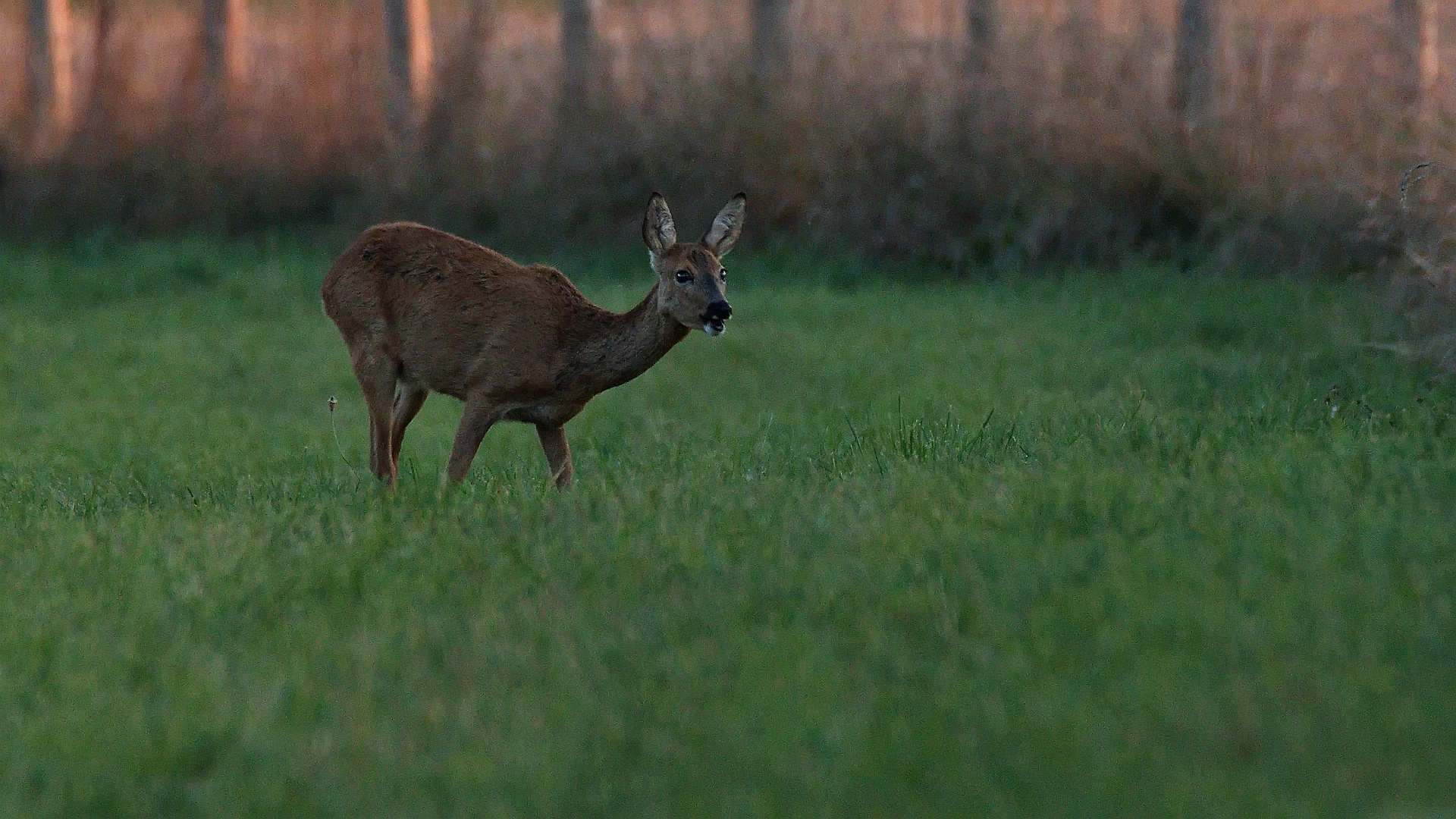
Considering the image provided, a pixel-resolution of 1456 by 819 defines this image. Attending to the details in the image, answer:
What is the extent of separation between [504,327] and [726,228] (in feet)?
3.63

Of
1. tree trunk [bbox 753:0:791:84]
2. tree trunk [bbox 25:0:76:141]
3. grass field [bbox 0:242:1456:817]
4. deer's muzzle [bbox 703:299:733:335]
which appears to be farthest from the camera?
tree trunk [bbox 25:0:76:141]

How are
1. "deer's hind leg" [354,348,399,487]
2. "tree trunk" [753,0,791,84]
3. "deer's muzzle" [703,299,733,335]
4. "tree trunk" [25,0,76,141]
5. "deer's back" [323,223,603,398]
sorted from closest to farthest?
"deer's muzzle" [703,299,733,335], "deer's back" [323,223,603,398], "deer's hind leg" [354,348,399,487], "tree trunk" [753,0,791,84], "tree trunk" [25,0,76,141]

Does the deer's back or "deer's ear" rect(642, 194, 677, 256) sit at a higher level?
"deer's ear" rect(642, 194, 677, 256)

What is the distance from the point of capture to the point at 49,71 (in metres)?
20.0

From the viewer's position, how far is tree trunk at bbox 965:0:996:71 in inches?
Result: 651

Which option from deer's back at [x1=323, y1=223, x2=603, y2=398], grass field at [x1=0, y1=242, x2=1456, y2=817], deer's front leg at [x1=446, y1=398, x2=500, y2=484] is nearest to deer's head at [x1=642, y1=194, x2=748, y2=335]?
deer's back at [x1=323, y1=223, x2=603, y2=398]

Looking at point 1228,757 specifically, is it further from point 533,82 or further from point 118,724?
point 533,82

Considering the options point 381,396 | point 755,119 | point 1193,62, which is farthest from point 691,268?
point 755,119

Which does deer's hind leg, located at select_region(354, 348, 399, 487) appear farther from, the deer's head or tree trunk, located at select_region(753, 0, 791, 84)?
tree trunk, located at select_region(753, 0, 791, 84)

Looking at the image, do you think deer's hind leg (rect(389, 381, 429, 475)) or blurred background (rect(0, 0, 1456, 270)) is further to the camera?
blurred background (rect(0, 0, 1456, 270))

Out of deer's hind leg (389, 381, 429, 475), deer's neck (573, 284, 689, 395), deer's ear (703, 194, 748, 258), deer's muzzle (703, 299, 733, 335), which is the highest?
deer's ear (703, 194, 748, 258)

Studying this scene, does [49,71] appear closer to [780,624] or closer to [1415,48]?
[1415,48]

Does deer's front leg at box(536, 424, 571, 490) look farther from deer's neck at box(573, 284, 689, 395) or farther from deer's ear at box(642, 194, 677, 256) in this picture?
deer's ear at box(642, 194, 677, 256)

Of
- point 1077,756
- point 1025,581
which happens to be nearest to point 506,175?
point 1025,581
